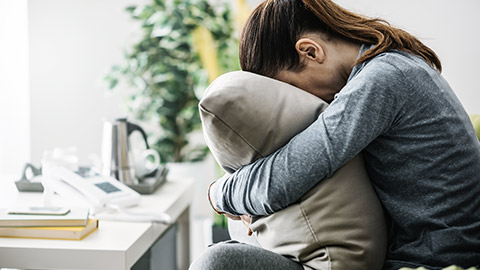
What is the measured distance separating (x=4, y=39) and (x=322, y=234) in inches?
A: 75.0

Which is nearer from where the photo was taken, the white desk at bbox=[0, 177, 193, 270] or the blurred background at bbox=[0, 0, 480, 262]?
the white desk at bbox=[0, 177, 193, 270]

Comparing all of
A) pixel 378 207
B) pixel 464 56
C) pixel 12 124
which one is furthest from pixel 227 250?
pixel 12 124

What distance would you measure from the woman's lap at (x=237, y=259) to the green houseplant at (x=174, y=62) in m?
1.51

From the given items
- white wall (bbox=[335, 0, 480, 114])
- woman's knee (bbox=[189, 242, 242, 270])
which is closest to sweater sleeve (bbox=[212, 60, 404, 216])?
woman's knee (bbox=[189, 242, 242, 270])

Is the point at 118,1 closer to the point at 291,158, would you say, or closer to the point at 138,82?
the point at 138,82

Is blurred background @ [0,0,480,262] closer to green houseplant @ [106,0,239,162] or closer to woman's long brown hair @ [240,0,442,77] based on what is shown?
green houseplant @ [106,0,239,162]

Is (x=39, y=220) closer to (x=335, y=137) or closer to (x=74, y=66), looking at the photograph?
(x=335, y=137)

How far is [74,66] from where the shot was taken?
2.82 m

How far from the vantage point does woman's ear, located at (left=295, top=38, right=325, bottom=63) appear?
1023 millimetres

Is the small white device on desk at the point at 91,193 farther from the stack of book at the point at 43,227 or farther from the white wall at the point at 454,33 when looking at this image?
the white wall at the point at 454,33

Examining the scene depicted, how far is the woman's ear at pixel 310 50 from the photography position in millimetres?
1023

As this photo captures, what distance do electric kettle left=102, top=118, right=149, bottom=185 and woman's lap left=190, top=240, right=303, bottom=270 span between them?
853 mm

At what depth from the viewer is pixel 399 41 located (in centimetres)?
101

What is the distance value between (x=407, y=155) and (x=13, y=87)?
199 centimetres
